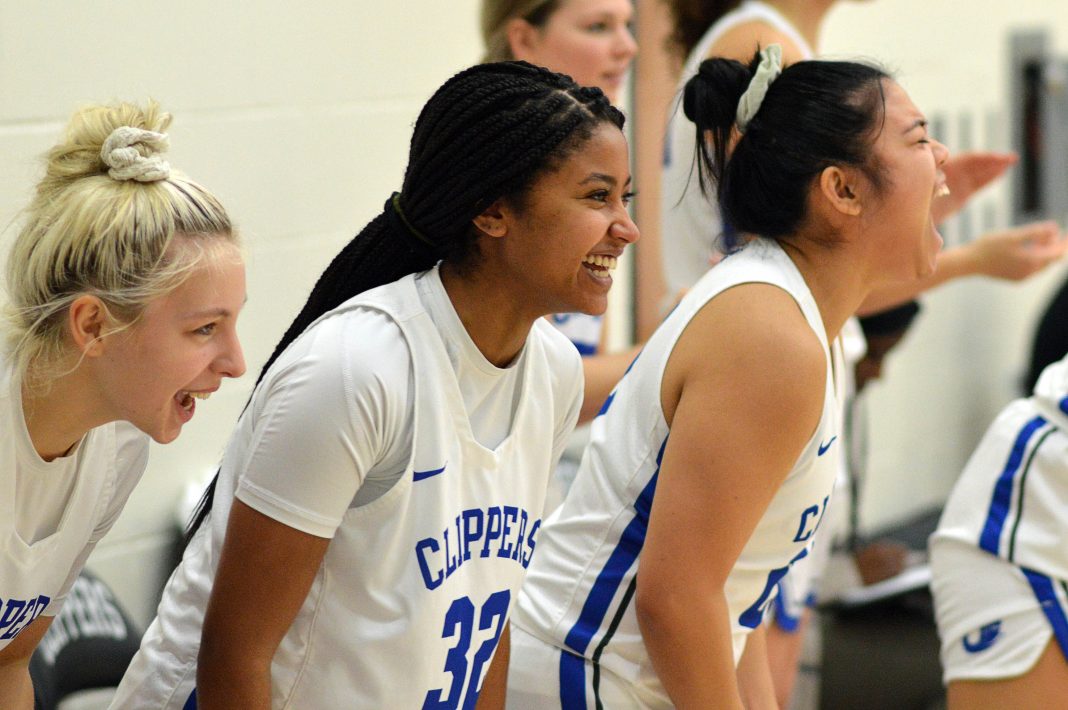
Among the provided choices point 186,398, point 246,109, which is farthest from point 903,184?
point 246,109

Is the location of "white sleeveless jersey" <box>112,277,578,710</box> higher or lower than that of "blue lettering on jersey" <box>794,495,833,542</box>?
higher

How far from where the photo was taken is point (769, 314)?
5.33 feet

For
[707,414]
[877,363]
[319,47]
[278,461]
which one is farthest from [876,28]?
[278,461]

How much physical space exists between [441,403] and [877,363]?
283 centimetres

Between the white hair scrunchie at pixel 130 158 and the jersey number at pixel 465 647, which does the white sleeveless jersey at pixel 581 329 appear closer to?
the jersey number at pixel 465 647

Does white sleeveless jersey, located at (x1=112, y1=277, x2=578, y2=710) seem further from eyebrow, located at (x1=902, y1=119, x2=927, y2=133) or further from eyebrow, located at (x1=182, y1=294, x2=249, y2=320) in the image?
eyebrow, located at (x1=902, y1=119, x2=927, y2=133)

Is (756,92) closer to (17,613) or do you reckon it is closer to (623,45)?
(623,45)

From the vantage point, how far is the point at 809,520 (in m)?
1.74

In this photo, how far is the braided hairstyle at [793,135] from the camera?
1.80 metres

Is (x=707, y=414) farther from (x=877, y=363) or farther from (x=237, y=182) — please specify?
(x=877, y=363)

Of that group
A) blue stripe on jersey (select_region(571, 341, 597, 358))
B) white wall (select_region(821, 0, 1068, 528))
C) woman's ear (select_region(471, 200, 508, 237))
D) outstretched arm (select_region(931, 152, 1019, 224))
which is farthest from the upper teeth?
white wall (select_region(821, 0, 1068, 528))

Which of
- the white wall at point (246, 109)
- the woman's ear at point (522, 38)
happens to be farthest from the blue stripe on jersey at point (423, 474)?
the woman's ear at point (522, 38)

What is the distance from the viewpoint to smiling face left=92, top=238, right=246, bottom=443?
147 centimetres

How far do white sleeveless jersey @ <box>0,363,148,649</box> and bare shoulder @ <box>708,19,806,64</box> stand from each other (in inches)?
54.9
